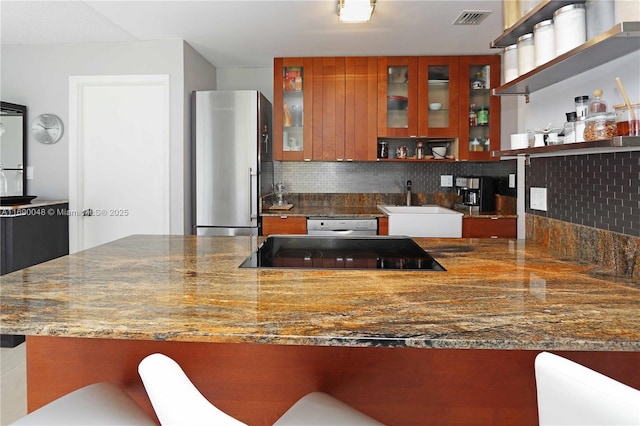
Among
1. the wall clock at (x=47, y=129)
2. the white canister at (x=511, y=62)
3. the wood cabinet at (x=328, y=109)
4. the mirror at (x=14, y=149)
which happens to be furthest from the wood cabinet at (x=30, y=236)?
the white canister at (x=511, y=62)

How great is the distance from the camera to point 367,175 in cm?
467

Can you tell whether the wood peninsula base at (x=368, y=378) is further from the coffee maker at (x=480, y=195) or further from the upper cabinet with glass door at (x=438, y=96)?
the upper cabinet with glass door at (x=438, y=96)

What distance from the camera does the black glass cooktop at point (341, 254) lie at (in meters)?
1.66

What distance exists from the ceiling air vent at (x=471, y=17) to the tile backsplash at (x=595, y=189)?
1.51 metres

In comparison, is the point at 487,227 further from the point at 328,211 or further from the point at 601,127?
the point at 601,127

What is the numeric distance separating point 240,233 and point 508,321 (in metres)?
3.23

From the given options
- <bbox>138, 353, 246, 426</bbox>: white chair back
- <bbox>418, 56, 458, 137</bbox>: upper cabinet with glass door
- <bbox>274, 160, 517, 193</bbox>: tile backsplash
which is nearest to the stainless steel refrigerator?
<bbox>274, 160, 517, 193</bbox>: tile backsplash

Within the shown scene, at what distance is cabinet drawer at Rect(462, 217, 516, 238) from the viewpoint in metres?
3.92

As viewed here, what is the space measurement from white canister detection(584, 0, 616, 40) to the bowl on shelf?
2861 mm

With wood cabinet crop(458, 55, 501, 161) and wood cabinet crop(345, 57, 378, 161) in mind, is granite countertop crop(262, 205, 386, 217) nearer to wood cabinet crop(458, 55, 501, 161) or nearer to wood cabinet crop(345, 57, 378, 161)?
wood cabinet crop(345, 57, 378, 161)

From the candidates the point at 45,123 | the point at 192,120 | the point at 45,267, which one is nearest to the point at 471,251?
the point at 45,267

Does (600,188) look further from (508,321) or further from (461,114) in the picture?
(461,114)

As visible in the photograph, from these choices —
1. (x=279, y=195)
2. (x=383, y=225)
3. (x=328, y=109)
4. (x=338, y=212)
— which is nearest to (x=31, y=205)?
(x=279, y=195)

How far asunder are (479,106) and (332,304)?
3.64 metres
